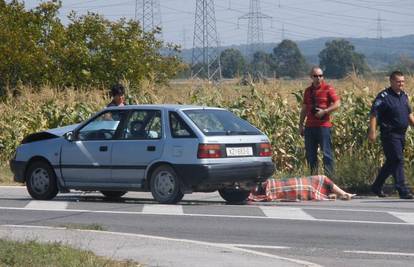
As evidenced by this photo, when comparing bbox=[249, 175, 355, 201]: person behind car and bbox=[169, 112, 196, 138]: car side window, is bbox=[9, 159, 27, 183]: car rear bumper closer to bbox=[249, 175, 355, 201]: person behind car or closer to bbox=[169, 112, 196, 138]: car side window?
bbox=[169, 112, 196, 138]: car side window

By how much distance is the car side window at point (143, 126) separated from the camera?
54.1 ft

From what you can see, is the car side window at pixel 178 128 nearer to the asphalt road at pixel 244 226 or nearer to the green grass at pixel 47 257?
the asphalt road at pixel 244 226

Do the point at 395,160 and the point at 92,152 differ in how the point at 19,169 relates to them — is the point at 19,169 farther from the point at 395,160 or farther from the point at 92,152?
the point at 395,160

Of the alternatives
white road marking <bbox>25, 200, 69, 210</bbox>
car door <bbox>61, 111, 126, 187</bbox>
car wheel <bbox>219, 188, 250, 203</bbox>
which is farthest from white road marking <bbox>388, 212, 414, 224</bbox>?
white road marking <bbox>25, 200, 69, 210</bbox>

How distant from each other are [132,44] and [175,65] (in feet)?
14.0

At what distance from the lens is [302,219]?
A: 14.3 meters

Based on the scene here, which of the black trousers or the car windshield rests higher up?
the car windshield

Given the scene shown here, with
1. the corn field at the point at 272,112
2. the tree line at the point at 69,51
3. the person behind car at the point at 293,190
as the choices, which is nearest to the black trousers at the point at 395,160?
the person behind car at the point at 293,190

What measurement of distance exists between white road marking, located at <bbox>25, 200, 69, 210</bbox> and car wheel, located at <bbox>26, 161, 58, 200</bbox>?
10.7 inches

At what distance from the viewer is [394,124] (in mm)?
17094

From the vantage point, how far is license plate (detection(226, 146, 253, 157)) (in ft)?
52.4

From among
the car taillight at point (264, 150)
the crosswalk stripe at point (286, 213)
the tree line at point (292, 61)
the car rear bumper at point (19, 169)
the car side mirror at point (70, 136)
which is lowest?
the crosswalk stripe at point (286, 213)

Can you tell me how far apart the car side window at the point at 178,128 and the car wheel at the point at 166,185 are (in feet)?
1.71

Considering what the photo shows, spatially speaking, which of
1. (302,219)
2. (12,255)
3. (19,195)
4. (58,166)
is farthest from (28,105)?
(12,255)
